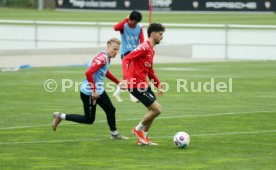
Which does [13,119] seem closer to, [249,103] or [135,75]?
[135,75]

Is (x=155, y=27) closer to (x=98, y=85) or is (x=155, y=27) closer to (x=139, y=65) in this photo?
(x=139, y=65)

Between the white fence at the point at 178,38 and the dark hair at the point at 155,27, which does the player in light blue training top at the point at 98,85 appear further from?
the white fence at the point at 178,38

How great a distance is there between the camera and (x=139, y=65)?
14484 mm

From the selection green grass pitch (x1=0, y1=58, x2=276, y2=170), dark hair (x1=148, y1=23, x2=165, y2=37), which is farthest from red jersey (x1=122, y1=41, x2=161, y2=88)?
green grass pitch (x1=0, y1=58, x2=276, y2=170)

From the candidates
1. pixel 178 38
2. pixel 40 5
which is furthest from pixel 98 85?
pixel 40 5

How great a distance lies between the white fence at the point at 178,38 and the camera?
4097 cm

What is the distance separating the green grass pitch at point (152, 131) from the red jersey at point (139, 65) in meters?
1.04

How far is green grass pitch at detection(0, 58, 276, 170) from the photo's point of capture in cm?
1273

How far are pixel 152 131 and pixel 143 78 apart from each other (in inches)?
74.2

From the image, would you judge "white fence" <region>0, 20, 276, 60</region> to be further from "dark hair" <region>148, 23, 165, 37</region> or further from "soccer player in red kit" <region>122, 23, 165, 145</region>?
"dark hair" <region>148, 23, 165, 37</region>

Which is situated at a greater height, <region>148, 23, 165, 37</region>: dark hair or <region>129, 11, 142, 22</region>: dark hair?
<region>148, 23, 165, 37</region>: dark hair

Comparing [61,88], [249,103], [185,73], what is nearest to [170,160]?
[249,103]

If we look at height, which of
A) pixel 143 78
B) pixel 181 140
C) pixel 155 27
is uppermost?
pixel 155 27

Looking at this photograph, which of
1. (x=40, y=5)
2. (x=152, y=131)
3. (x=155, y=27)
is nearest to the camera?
(x=155, y=27)
